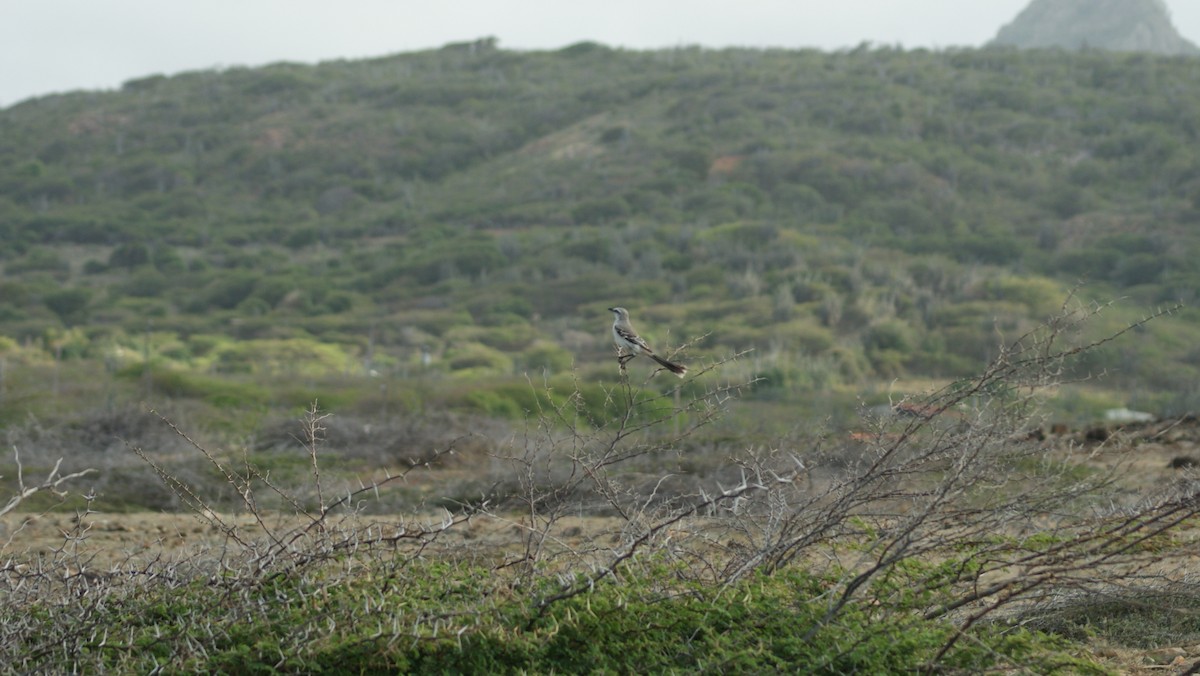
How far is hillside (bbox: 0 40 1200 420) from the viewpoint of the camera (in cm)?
2711

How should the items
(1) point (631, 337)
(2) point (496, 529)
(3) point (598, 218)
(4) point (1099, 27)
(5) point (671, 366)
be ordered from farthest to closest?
(4) point (1099, 27) → (3) point (598, 218) → (2) point (496, 529) → (1) point (631, 337) → (5) point (671, 366)

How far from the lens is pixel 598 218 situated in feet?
137

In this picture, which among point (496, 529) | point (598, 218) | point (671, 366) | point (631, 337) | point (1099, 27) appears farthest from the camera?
point (1099, 27)

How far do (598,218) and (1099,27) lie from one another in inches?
2371

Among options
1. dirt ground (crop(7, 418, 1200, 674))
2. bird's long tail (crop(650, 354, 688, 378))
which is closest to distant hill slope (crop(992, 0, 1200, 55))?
dirt ground (crop(7, 418, 1200, 674))

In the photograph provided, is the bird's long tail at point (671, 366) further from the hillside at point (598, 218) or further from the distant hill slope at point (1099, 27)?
the distant hill slope at point (1099, 27)

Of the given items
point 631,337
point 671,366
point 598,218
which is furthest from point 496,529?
point 598,218

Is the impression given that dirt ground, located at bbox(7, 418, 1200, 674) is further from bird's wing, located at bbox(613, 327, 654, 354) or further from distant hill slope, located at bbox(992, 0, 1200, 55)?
distant hill slope, located at bbox(992, 0, 1200, 55)

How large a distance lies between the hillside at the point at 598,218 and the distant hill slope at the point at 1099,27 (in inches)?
1279

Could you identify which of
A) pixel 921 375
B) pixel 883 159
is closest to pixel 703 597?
pixel 921 375

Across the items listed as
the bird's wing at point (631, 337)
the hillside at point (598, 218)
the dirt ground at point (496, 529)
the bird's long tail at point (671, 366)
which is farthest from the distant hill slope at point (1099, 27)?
the bird's long tail at point (671, 366)

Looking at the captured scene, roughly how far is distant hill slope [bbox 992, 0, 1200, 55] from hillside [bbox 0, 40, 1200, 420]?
107ft

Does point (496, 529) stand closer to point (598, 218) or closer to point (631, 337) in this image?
point (631, 337)

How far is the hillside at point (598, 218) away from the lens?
27.1 meters
